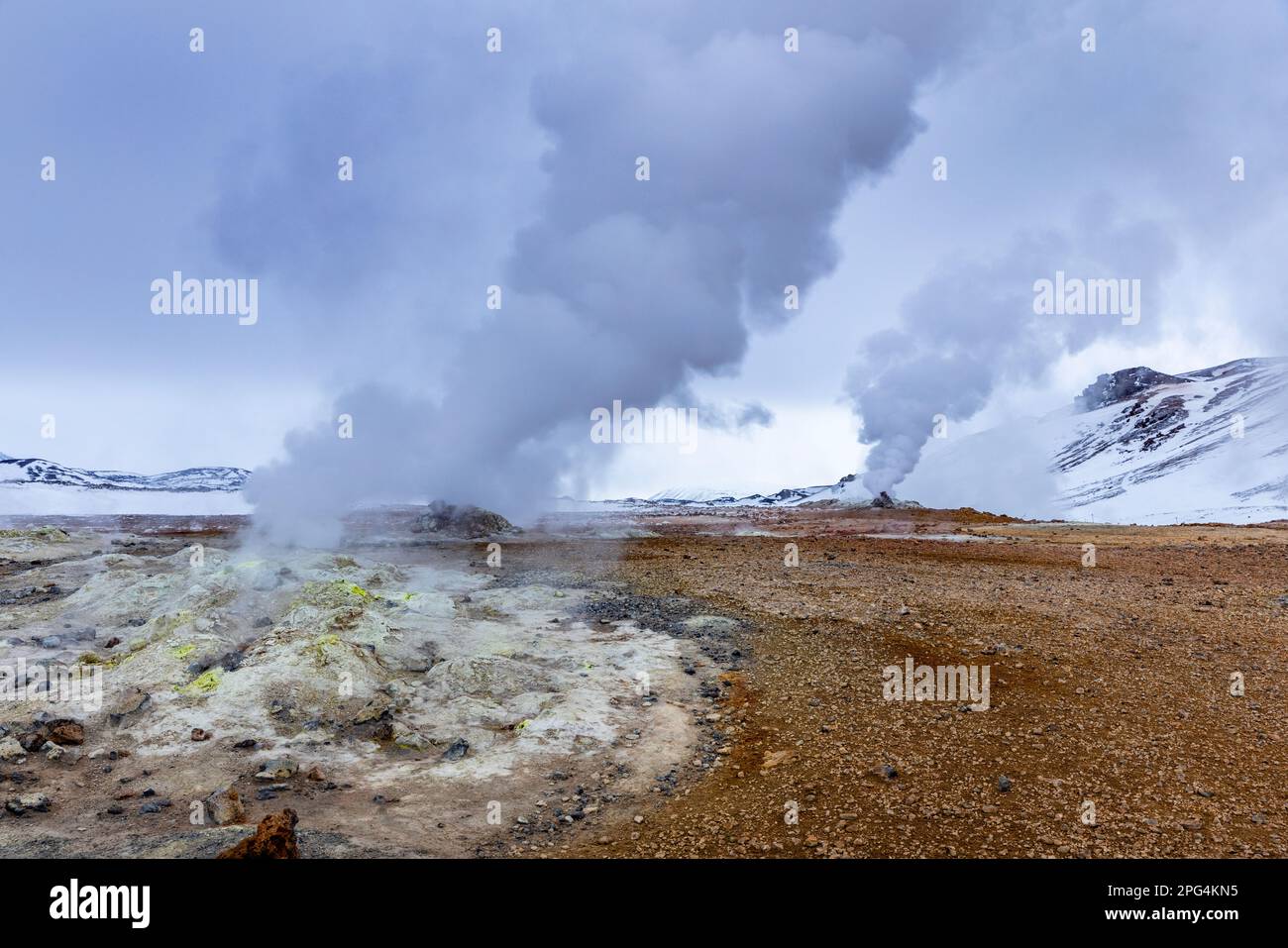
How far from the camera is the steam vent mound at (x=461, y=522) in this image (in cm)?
4244

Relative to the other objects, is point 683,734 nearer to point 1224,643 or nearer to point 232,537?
point 1224,643

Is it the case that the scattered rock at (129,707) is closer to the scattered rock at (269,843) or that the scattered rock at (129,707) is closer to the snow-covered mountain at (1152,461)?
the scattered rock at (269,843)

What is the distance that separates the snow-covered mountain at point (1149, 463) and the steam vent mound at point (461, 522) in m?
52.8

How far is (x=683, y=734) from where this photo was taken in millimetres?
10586

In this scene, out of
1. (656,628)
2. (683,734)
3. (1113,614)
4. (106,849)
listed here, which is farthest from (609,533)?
(106,849)

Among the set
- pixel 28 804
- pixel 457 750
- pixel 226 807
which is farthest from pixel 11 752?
pixel 457 750

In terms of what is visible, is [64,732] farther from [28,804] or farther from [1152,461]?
[1152,461]

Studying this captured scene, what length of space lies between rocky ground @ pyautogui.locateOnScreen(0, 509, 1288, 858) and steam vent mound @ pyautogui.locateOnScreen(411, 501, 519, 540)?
2145cm

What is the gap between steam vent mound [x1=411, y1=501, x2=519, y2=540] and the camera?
139 ft

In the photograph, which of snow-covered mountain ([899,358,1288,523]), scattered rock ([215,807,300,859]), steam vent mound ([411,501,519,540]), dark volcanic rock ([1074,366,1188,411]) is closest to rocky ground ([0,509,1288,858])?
scattered rock ([215,807,300,859])

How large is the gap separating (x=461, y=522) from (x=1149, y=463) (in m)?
108

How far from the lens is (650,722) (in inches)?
434

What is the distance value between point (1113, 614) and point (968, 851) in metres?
12.9

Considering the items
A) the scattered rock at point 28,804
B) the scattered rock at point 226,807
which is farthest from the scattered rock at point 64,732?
the scattered rock at point 226,807
